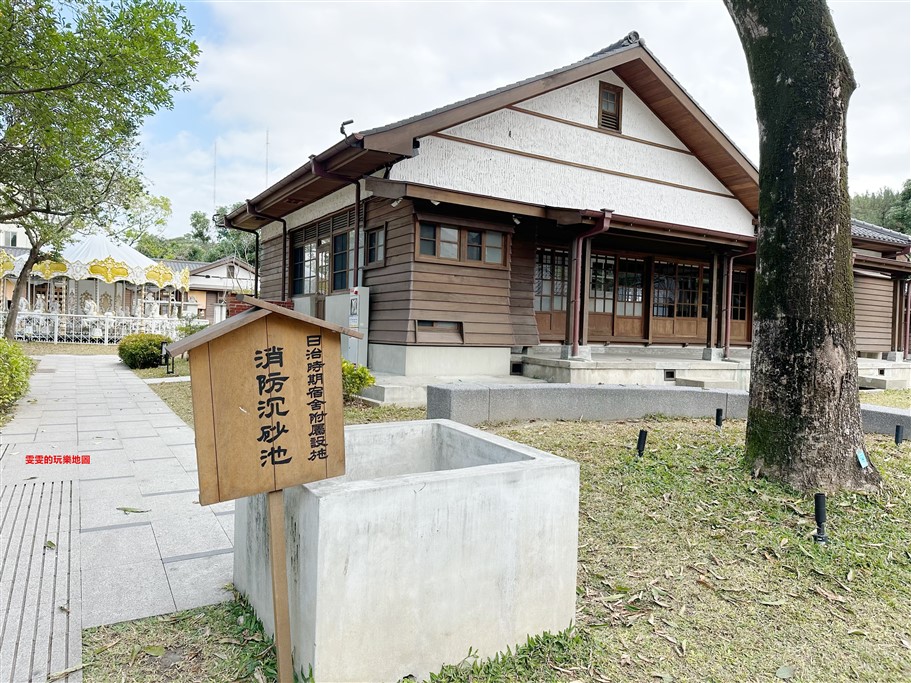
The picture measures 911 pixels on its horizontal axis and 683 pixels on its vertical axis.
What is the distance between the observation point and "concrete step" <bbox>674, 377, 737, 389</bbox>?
983cm

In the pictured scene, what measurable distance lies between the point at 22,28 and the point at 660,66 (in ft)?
33.1

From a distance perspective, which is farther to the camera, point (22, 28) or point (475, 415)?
point (22, 28)

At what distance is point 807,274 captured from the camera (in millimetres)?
4090

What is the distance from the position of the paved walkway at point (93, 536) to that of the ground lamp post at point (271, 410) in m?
1.02

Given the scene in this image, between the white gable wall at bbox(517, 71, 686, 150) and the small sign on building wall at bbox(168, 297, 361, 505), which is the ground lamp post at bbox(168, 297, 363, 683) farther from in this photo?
the white gable wall at bbox(517, 71, 686, 150)

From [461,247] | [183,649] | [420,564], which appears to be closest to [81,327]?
[461,247]

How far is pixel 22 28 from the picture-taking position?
6.87 meters

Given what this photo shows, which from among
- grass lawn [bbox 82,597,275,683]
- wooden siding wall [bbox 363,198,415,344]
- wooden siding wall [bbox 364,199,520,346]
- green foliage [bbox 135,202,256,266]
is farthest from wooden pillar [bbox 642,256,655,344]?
green foliage [bbox 135,202,256,266]

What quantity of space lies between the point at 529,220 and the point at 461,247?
5.43ft

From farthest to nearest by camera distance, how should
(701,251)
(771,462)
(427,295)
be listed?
(701,251)
(427,295)
(771,462)

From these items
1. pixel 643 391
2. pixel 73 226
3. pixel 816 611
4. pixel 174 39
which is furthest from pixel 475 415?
pixel 73 226

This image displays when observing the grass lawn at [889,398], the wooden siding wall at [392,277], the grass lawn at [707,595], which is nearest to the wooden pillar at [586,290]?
the wooden siding wall at [392,277]

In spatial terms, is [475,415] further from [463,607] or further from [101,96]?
[101,96]

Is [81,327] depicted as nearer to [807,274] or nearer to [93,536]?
[93,536]
